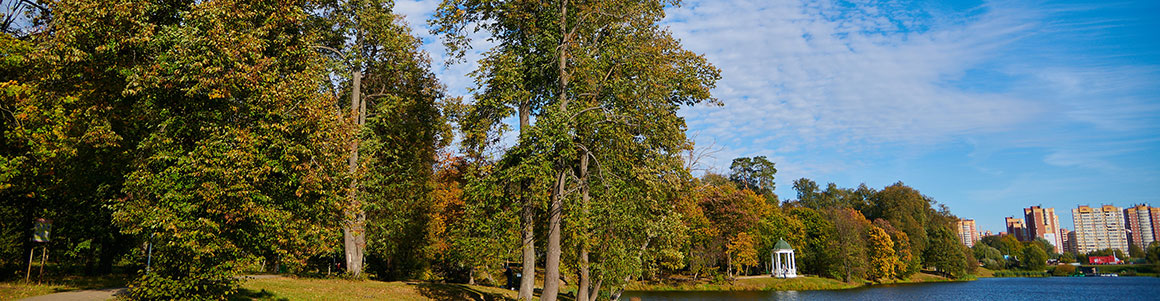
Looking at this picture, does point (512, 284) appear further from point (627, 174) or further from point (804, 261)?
point (804, 261)

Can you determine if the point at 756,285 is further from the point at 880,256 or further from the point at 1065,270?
the point at 1065,270

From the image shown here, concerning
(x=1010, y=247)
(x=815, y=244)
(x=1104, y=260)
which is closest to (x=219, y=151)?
(x=815, y=244)

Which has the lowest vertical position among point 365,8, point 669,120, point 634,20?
point 669,120

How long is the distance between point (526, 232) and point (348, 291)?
573 cm

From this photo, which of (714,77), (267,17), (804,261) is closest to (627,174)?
(714,77)

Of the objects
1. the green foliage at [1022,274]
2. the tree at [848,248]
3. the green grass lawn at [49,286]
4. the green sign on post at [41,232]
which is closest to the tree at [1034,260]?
the green foliage at [1022,274]

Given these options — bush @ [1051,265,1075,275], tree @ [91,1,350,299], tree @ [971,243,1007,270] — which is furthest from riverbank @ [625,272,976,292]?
bush @ [1051,265,1075,275]

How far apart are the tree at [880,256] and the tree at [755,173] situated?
26.6 m

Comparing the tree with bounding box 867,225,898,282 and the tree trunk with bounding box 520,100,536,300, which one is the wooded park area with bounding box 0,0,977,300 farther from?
the tree with bounding box 867,225,898,282

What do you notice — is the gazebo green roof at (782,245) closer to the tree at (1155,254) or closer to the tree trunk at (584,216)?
the tree trunk at (584,216)

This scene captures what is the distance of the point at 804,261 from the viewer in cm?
5747

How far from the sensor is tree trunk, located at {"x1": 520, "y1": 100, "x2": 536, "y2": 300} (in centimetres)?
1509

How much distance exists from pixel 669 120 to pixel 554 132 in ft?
11.2

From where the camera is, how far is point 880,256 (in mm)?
58062
